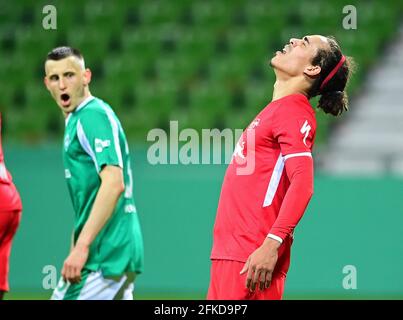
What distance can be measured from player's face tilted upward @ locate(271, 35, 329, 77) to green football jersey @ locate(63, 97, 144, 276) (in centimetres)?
98

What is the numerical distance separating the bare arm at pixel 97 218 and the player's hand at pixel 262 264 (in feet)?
3.14

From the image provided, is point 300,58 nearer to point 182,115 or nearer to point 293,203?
point 293,203

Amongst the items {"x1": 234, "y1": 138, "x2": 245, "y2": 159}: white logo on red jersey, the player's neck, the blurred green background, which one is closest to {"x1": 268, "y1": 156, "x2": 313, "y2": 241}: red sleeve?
{"x1": 234, "y1": 138, "x2": 245, "y2": 159}: white logo on red jersey

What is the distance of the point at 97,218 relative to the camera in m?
4.80

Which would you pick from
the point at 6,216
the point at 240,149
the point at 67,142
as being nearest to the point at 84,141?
the point at 67,142

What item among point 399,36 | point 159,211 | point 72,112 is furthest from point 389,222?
point 72,112

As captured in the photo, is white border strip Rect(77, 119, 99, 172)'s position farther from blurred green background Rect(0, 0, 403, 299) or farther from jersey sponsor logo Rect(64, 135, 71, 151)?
blurred green background Rect(0, 0, 403, 299)

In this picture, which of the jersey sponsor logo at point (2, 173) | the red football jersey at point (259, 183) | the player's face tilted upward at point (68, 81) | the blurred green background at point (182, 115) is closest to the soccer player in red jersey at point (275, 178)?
the red football jersey at point (259, 183)

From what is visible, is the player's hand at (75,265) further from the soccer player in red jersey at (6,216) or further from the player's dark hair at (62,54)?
the player's dark hair at (62,54)

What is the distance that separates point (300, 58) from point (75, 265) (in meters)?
1.48

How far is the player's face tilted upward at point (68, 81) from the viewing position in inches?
205

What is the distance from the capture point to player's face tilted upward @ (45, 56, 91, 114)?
5211mm

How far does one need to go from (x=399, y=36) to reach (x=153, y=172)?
15.6 feet
